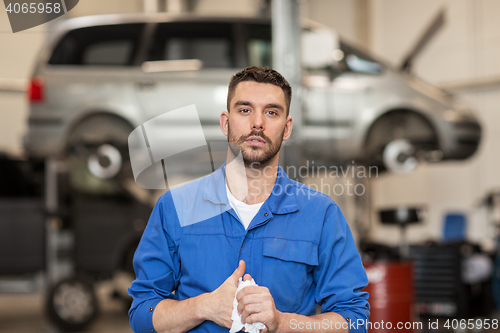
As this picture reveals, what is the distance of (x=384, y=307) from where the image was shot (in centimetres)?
254

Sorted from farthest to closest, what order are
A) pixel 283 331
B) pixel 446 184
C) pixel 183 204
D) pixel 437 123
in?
pixel 446 184 → pixel 437 123 → pixel 183 204 → pixel 283 331

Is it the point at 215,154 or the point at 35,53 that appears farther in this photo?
the point at 35,53

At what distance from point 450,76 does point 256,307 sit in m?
6.66

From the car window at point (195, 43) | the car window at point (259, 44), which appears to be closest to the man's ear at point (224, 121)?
the car window at point (195, 43)

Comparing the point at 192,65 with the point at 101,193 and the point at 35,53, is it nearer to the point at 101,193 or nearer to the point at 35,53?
the point at 35,53

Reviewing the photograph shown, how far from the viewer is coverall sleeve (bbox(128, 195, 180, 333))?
942 millimetres

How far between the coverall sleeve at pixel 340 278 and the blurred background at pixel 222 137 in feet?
0.93

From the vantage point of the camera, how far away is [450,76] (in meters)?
6.70

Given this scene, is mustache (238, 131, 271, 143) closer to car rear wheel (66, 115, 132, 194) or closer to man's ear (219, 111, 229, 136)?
man's ear (219, 111, 229, 136)

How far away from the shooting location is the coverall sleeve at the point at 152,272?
3.09 feet

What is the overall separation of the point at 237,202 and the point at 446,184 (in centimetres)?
621

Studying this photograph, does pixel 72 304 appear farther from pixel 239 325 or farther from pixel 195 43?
pixel 239 325

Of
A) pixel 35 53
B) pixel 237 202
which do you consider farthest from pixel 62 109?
pixel 237 202

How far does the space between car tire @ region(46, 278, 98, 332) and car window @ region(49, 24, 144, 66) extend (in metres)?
2.05
